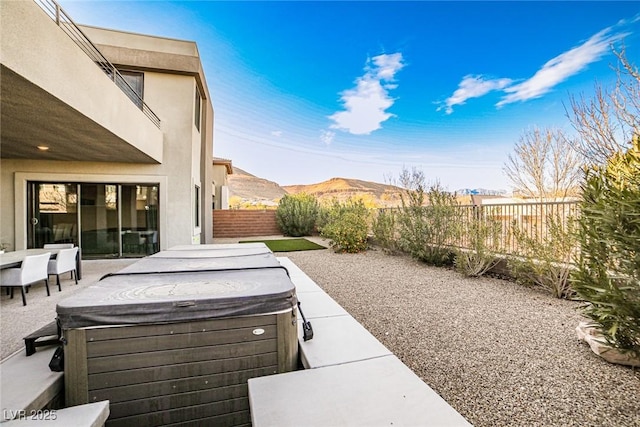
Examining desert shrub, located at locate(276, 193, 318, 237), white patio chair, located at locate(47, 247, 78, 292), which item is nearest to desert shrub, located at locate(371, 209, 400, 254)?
desert shrub, located at locate(276, 193, 318, 237)

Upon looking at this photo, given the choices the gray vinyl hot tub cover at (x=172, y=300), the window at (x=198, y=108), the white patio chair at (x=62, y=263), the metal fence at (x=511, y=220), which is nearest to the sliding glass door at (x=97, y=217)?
the white patio chair at (x=62, y=263)

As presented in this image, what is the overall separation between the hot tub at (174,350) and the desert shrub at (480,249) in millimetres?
4915

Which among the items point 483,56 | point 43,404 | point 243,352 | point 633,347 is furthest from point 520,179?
point 43,404

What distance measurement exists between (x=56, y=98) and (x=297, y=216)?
418 inches

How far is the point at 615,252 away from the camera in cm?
228

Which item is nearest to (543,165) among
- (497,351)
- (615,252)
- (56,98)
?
(615,252)

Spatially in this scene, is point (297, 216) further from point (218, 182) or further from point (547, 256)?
point (547, 256)

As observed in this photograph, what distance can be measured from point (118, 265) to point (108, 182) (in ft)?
7.58

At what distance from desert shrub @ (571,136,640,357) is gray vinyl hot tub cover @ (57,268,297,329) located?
255cm

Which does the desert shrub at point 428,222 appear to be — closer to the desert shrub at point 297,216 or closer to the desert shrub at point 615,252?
the desert shrub at point 615,252

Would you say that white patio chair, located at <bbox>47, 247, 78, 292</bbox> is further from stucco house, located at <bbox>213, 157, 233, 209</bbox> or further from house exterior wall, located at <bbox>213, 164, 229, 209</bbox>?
house exterior wall, located at <bbox>213, 164, 229, 209</bbox>

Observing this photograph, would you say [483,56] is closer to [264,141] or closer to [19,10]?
[19,10]

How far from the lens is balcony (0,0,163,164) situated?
114 inches

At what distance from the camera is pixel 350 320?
2.35 metres
